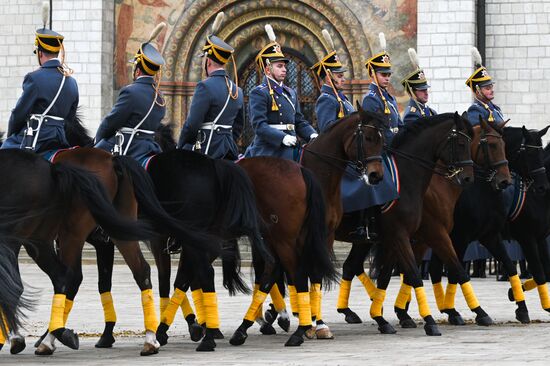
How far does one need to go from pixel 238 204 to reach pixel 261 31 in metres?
15.7

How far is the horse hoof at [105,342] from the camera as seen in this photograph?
11.7 metres

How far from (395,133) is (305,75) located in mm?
12877

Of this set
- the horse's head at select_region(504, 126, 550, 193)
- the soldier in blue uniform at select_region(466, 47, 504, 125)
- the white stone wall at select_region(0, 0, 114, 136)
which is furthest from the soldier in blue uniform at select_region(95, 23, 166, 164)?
the white stone wall at select_region(0, 0, 114, 136)

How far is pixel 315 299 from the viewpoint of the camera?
12672mm

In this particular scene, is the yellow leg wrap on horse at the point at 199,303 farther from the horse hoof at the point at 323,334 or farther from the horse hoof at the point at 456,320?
the horse hoof at the point at 456,320

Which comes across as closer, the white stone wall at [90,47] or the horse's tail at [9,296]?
the horse's tail at [9,296]

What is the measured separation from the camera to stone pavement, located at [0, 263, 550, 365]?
10.5 m

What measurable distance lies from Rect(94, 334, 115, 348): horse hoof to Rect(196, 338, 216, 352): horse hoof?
2.55 ft

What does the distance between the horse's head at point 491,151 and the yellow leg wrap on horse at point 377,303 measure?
147 cm

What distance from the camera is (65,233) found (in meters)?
11.1

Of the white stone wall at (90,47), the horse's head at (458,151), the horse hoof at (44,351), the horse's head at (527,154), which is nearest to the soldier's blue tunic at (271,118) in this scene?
the horse's head at (458,151)

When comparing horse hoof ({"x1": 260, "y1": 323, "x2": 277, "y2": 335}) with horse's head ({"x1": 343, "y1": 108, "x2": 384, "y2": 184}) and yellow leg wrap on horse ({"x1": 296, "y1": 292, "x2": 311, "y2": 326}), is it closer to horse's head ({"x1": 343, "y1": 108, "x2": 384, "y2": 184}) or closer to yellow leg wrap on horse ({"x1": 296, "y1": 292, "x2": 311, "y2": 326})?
yellow leg wrap on horse ({"x1": 296, "y1": 292, "x2": 311, "y2": 326})

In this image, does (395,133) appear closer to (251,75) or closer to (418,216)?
(418,216)

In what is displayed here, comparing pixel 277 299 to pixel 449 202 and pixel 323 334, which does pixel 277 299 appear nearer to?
pixel 323 334
